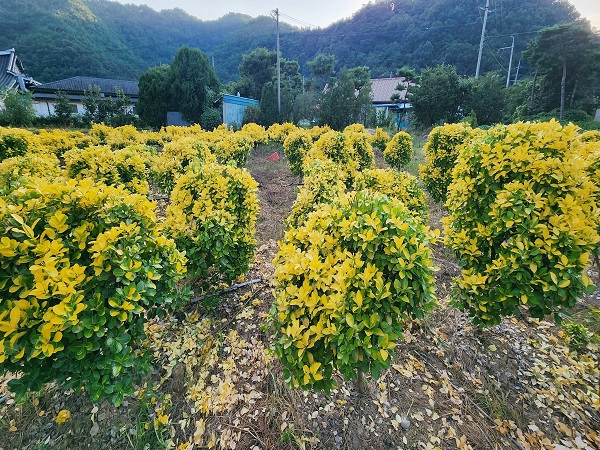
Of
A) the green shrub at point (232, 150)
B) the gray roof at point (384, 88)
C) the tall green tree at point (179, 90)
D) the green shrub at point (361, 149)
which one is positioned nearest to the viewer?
the green shrub at point (361, 149)

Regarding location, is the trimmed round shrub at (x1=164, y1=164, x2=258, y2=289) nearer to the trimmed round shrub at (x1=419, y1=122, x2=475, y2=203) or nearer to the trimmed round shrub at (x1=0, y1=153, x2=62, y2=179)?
the trimmed round shrub at (x1=0, y1=153, x2=62, y2=179)

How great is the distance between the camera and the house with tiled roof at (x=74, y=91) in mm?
23312

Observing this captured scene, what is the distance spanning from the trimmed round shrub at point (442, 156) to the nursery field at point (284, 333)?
2797 mm

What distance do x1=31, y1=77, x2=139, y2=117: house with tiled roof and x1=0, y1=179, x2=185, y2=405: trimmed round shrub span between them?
25014 millimetres

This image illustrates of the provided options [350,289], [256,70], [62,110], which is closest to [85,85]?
[62,110]

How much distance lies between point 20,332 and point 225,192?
192cm

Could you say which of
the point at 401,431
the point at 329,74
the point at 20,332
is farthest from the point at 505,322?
the point at 329,74

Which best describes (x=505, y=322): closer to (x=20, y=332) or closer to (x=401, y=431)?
(x=401, y=431)

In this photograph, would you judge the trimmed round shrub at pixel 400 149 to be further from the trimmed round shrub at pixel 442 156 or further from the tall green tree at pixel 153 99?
the tall green tree at pixel 153 99

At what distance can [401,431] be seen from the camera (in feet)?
7.30

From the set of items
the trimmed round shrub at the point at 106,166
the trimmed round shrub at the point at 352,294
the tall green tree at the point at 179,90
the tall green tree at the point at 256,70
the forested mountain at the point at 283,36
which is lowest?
the trimmed round shrub at the point at 352,294

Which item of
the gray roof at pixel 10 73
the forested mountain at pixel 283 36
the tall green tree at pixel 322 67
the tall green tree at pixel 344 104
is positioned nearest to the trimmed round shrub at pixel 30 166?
the tall green tree at pixel 344 104

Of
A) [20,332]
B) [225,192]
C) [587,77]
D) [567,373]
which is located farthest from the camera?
[587,77]

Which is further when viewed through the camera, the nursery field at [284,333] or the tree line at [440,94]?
the tree line at [440,94]
